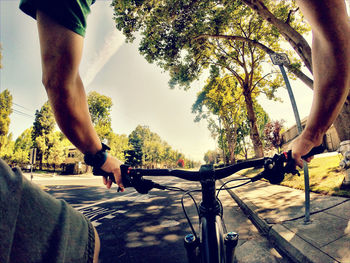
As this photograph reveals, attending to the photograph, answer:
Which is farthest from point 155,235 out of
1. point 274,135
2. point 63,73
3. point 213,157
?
point 213,157

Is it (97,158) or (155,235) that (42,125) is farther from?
(97,158)

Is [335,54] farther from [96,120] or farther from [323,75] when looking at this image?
[96,120]

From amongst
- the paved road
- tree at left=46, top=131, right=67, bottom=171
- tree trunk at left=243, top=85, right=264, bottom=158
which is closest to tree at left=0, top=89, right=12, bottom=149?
tree at left=46, top=131, right=67, bottom=171

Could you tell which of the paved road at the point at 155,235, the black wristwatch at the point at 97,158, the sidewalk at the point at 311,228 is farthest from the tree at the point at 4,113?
the sidewalk at the point at 311,228

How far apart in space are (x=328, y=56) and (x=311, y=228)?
11.3 ft

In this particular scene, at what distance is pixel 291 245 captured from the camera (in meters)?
2.68

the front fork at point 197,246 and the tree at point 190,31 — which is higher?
the tree at point 190,31

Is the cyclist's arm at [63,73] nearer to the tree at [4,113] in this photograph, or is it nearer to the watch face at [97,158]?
the watch face at [97,158]

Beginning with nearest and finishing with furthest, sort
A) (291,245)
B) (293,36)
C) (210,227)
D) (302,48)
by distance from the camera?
(210,227) < (291,245) < (302,48) < (293,36)

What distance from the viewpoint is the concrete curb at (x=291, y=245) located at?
7.50 ft

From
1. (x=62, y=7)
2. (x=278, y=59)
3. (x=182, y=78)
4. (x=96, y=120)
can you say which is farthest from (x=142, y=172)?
(x=96, y=120)

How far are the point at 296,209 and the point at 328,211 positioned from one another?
2.11 ft

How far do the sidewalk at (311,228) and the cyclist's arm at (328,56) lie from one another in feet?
7.78

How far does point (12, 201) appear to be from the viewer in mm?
483
